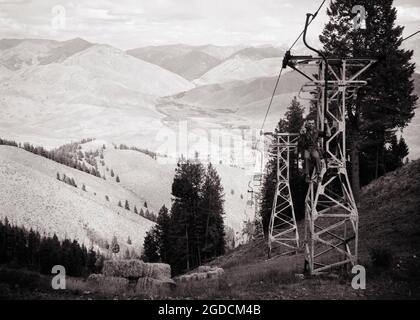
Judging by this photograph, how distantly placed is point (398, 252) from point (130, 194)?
17830 centimetres

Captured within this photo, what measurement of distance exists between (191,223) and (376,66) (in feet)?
100

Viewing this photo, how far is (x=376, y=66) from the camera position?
30344mm

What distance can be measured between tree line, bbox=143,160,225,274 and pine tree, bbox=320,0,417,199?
2572 centimetres

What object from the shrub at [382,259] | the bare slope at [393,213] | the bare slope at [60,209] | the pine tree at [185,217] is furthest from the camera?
the bare slope at [60,209]

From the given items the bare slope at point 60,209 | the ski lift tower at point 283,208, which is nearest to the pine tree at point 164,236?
the ski lift tower at point 283,208

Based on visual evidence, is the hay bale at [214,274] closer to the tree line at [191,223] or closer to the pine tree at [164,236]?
the tree line at [191,223]

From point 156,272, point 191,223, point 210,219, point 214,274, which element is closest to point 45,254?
point 210,219

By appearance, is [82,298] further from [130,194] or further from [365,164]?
[130,194]

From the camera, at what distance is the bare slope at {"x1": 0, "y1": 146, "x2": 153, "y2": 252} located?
129 metres

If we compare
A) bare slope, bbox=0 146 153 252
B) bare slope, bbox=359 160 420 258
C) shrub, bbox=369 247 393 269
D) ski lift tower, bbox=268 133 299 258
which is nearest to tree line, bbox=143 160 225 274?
ski lift tower, bbox=268 133 299 258

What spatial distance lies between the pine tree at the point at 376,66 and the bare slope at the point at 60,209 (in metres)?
104

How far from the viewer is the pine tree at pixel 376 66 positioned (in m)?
30.6
